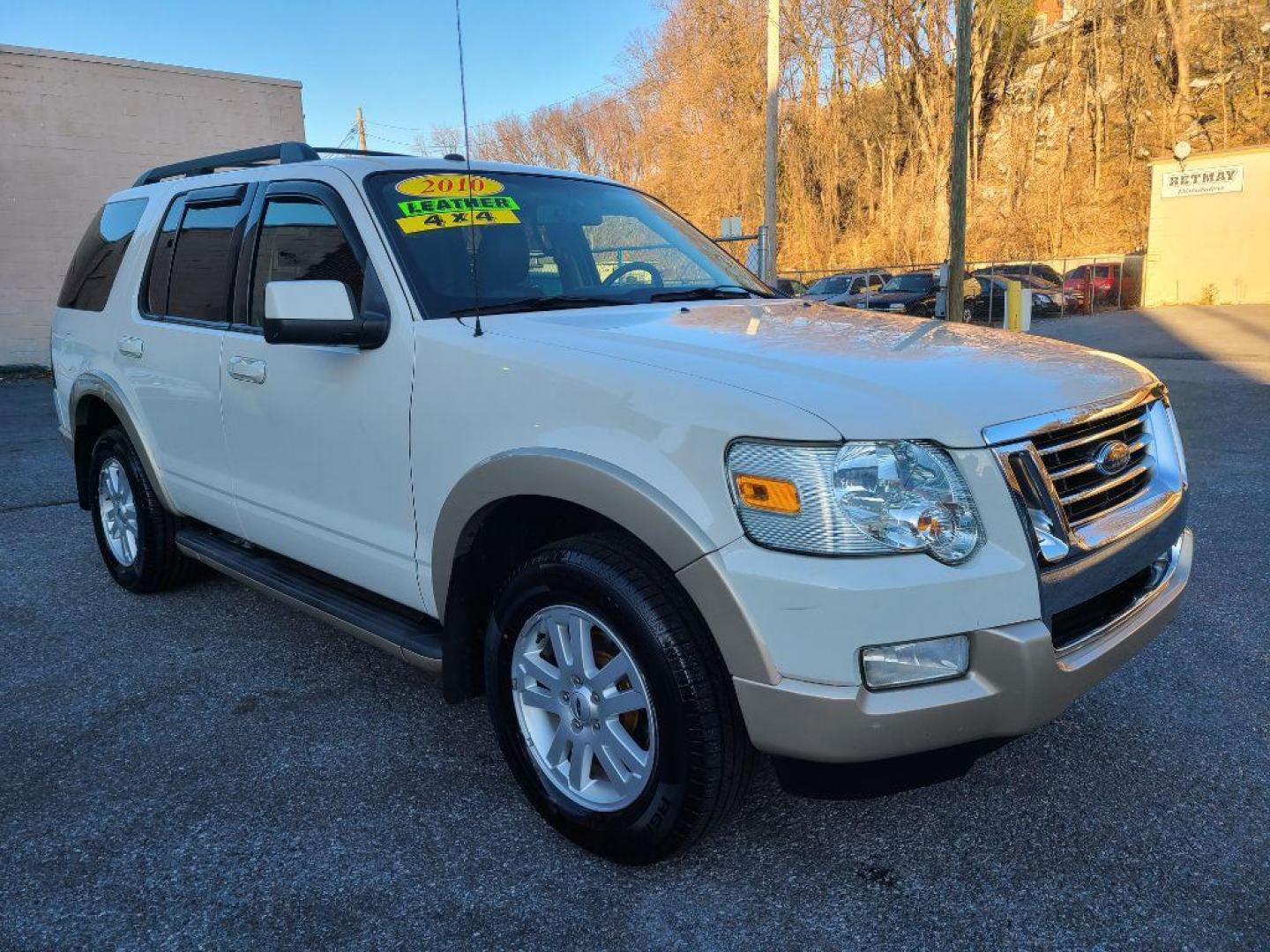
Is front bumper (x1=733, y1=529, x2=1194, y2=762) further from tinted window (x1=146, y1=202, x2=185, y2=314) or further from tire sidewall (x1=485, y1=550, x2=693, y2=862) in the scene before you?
tinted window (x1=146, y1=202, x2=185, y2=314)

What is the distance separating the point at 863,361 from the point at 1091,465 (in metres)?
0.60

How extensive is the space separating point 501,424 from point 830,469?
3.01ft

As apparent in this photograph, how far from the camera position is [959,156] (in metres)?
14.4

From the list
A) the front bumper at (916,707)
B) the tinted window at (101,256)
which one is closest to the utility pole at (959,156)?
the tinted window at (101,256)

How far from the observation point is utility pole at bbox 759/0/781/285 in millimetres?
17141

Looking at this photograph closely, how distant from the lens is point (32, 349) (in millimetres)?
16172

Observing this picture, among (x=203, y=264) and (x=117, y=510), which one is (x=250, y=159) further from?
(x=117, y=510)

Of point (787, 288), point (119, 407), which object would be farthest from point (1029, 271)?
point (119, 407)

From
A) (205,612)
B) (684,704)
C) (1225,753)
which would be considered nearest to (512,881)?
(684,704)

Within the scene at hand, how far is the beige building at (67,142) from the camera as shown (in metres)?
15.5

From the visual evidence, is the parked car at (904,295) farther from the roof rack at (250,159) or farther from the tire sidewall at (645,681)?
the tire sidewall at (645,681)

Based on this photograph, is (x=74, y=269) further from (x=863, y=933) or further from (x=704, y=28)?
(x=704, y=28)

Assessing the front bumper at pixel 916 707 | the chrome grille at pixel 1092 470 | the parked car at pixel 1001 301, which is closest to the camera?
the front bumper at pixel 916 707

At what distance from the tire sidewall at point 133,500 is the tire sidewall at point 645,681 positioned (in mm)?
2517
